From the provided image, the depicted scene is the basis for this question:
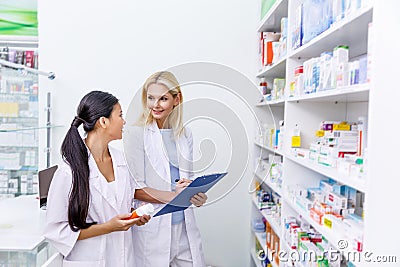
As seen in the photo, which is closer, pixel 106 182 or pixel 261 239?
pixel 106 182

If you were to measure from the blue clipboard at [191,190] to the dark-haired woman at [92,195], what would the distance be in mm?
118

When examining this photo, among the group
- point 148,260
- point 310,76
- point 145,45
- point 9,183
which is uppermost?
point 145,45

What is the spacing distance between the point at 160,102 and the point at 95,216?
0.65 metres

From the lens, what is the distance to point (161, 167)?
6.88 ft

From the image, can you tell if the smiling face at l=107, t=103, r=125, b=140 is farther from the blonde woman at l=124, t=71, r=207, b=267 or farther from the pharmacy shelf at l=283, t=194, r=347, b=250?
the pharmacy shelf at l=283, t=194, r=347, b=250

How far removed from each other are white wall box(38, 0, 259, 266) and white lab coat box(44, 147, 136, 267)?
1.36m

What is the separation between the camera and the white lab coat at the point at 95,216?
5.66 ft

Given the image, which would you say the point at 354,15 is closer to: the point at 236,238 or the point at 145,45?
the point at 145,45

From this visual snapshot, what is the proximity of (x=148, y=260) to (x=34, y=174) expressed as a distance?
139 cm

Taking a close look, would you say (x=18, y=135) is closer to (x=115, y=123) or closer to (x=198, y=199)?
(x=115, y=123)

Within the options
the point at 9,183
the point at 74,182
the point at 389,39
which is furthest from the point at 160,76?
the point at 9,183

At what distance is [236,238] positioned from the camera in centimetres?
331

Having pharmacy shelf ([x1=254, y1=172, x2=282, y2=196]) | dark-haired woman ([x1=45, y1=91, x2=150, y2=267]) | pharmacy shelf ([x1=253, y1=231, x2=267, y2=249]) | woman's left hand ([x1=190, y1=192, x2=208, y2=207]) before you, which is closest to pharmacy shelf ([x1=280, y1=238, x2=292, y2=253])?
pharmacy shelf ([x1=254, y1=172, x2=282, y2=196])

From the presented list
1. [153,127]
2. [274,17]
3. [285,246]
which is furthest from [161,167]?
[274,17]
